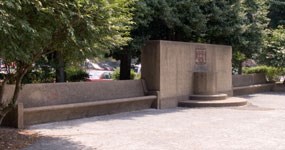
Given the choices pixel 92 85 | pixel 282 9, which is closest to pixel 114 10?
pixel 92 85

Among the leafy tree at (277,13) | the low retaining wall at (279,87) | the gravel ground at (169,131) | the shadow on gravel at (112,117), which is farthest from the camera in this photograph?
the leafy tree at (277,13)

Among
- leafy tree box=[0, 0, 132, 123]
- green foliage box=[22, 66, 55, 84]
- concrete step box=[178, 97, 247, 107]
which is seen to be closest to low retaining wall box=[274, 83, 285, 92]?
concrete step box=[178, 97, 247, 107]

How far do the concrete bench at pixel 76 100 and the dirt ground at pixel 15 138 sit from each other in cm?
52

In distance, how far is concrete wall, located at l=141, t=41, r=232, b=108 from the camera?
1478cm

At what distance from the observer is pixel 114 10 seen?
8.25 meters

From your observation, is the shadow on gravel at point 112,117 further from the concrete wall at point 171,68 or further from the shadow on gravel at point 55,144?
the shadow on gravel at point 55,144

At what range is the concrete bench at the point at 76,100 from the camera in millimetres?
10623

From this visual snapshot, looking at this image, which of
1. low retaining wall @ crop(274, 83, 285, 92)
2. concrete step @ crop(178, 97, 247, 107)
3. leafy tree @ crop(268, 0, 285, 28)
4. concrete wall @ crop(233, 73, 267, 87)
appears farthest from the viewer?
leafy tree @ crop(268, 0, 285, 28)

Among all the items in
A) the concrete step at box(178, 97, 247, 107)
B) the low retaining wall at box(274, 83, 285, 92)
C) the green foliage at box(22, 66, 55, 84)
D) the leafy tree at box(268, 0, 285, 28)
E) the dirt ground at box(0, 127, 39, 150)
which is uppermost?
the leafy tree at box(268, 0, 285, 28)

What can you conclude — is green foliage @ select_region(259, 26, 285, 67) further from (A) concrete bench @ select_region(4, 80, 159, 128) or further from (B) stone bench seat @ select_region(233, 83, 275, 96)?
(A) concrete bench @ select_region(4, 80, 159, 128)

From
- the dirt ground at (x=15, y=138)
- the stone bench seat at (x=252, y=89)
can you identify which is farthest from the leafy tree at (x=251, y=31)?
the dirt ground at (x=15, y=138)

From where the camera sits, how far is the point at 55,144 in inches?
328

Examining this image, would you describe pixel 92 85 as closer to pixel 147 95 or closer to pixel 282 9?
pixel 147 95

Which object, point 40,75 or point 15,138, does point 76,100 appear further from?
point 40,75
